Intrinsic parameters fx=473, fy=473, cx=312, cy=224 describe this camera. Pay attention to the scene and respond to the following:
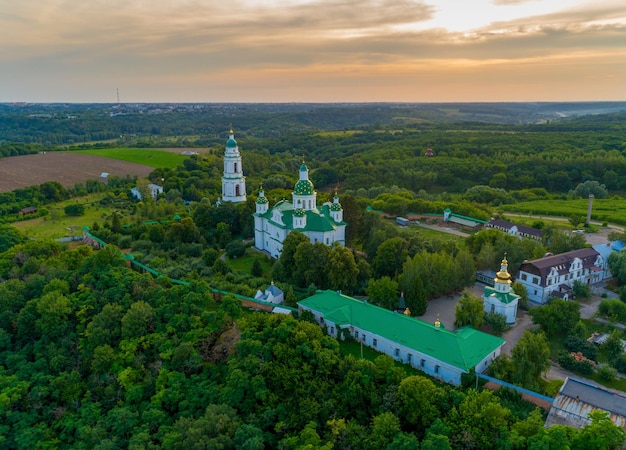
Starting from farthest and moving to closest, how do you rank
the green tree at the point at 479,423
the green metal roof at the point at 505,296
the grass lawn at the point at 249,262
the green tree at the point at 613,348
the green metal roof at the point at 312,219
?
1. the green metal roof at the point at 312,219
2. the grass lawn at the point at 249,262
3. the green metal roof at the point at 505,296
4. the green tree at the point at 613,348
5. the green tree at the point at 479,423

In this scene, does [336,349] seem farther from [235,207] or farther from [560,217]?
[560,217]

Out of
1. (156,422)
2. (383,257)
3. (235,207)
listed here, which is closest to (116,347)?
(156,422)

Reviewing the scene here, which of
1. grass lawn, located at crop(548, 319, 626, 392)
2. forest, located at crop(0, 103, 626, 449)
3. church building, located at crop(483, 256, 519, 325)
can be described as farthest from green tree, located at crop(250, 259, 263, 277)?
grass lawn, located at crop(548, 319, 626, 392)

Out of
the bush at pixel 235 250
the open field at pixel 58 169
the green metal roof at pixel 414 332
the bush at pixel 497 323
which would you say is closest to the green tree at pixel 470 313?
the bush at pixel 497 323

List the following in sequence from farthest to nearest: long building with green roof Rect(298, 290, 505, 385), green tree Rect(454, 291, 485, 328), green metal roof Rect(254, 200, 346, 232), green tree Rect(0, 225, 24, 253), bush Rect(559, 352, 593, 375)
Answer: green tree Rect(0, 225, 24, 253) → green metal roof Rect(254, 200, 346, 232) → green tree Rect(454, 291, 485, 328) → bush Rect(559, 352, 593, 375) → long building with green roof Rect(298, 290, 505, 385)

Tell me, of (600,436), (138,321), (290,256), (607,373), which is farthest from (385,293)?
(138,321)

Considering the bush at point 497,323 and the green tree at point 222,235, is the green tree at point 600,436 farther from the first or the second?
the green tree at point 222,235

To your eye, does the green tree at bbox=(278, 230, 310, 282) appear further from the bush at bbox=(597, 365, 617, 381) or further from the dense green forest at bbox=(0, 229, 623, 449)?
the bush at bbox=(597, 365, 617, 381)
